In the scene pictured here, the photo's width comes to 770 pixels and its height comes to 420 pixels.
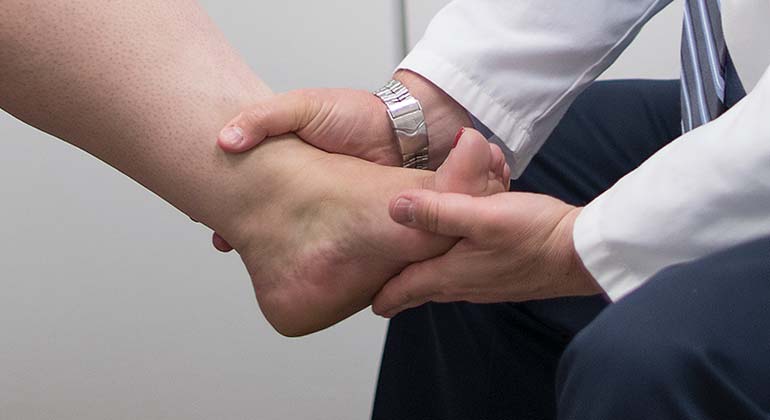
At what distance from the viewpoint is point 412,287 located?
0.83m

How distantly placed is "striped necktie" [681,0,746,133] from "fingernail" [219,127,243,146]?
1.28 feet

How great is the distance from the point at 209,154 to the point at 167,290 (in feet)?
2.06

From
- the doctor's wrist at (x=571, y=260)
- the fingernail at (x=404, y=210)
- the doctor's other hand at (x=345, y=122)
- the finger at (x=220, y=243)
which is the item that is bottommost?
the doctor's wrist at (x=571, y=260)

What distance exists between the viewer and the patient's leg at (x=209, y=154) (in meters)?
0.81

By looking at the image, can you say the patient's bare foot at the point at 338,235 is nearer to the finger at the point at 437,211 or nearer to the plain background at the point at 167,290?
the finger at the point at 437,211

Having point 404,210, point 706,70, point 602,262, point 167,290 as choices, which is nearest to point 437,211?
point 404,210

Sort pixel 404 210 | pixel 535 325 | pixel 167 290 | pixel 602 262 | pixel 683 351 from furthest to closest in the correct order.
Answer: pixel 167 290 < pixel 535 325 < pixel 404 210 < pixel 602 262 < pixel 683 351

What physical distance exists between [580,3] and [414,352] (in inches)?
15.1

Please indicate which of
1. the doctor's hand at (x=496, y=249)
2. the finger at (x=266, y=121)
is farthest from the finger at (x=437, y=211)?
the finger at (x=266, y=121)

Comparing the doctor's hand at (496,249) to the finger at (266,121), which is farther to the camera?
the finger at (266,121)

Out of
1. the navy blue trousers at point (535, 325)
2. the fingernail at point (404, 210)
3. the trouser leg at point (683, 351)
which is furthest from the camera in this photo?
Answer: the navy blue trousers at point (535, 325)

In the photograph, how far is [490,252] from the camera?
78cm

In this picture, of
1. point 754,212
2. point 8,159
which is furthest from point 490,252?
point 8,159

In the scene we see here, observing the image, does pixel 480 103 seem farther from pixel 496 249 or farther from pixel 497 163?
pixel 496 249
